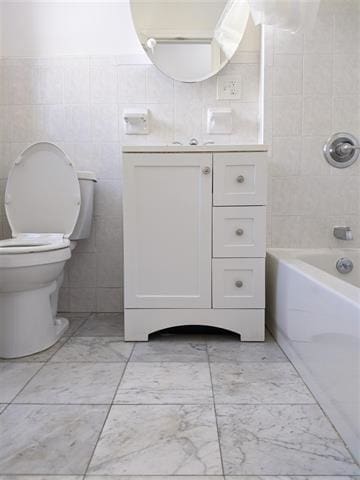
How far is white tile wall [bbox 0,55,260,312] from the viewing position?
201cm

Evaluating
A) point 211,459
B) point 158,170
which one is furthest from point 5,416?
point 158,170

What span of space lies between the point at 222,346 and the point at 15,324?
2.75 feet

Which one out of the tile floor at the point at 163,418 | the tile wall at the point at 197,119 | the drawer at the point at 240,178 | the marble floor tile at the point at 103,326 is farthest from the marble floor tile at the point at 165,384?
the tile wall at the point at 197,119

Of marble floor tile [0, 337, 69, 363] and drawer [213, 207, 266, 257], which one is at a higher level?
drawer [213, 207, 266, 257]

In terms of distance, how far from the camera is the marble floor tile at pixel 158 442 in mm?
853

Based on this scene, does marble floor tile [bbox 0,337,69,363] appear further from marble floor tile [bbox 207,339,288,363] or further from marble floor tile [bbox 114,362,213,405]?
marble floor tile [bbox 207,339,288,363]

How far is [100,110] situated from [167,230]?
0.85m

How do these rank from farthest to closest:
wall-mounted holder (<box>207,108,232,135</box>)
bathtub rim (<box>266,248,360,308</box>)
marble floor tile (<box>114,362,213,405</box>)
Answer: wall-mounted holder (<box>207,108,232,135</box>) → marble floor tile (<box>114,362,213,405</box>) → bathtub rim (<box>266,248,360,308</box>)

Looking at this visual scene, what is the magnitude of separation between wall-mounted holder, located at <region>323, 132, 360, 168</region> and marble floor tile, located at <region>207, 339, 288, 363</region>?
0.95 metres

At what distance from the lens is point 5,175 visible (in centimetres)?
206

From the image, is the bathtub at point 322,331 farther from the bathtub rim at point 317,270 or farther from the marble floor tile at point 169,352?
the marble floor tile at point 169,352

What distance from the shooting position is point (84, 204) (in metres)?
1.88

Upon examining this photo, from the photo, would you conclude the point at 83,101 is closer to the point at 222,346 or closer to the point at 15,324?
the point at 15,324

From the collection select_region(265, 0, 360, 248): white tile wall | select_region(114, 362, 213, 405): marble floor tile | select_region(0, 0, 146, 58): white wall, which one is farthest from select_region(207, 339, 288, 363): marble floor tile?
select_region(0, 0, 146, 58): white wall
